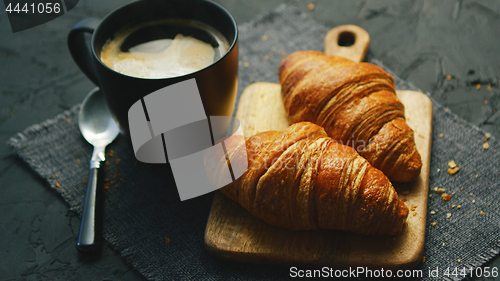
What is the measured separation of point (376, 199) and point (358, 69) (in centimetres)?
44

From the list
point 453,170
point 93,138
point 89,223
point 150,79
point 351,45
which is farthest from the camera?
point 351,45

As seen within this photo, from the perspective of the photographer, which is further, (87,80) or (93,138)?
(87,80)

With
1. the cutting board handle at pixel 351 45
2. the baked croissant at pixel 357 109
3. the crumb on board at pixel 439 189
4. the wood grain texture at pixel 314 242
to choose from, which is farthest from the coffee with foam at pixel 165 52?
the crumb on board at pixel 439 189

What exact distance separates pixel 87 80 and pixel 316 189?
111 centimetres

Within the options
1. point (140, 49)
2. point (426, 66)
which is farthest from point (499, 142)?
point (140, 49)

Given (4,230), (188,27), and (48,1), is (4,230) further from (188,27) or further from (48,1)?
(48,1)

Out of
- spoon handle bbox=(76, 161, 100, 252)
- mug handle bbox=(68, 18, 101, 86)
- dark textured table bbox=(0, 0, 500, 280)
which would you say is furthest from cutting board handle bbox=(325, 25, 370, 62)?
spoon handle bbox=(76, 161, 100, 252)

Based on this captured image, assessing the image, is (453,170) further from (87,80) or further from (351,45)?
(87,80)

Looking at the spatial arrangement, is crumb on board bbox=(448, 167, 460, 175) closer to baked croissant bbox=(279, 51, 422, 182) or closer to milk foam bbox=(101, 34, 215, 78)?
baked croissant bbox=(279, 51, 422, 182)

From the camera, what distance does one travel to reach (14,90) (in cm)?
167

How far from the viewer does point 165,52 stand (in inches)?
49.4

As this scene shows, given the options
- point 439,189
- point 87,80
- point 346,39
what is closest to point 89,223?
point 87,80

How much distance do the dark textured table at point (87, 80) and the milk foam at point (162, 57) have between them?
1.58 feet

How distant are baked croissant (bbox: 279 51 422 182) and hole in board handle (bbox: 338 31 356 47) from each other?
0.31 m
